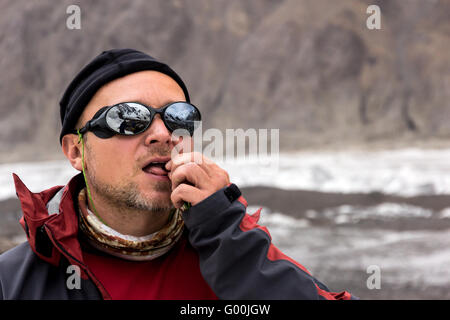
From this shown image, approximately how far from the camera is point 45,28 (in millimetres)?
28469

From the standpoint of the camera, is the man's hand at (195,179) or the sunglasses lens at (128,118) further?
the sunglasses lens at (128,118)

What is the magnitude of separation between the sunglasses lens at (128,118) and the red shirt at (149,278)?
0.43 metres

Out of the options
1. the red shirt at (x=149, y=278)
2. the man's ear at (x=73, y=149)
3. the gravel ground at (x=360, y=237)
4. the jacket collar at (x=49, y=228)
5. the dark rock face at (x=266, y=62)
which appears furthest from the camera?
the dark rock face at (x=266, y=62)

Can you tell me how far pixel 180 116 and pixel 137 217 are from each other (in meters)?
0.38

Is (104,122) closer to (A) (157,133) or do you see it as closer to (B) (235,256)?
(A) (157,133)

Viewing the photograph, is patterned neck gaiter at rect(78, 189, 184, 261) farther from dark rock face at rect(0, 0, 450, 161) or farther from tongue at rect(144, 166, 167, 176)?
dark rock face at rect(0, 0, 450, 161)

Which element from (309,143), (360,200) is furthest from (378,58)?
(360,200)

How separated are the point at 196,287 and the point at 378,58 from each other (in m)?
25.5

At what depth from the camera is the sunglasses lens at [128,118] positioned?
5.05 ft

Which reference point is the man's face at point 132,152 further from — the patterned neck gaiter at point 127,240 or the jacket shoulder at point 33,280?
the jacket shoulder at point 33,280

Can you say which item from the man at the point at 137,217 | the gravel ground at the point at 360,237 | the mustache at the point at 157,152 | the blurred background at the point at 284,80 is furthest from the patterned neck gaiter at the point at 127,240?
the blurred background at the point at 284,80

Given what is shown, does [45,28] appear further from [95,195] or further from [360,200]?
[95,195]

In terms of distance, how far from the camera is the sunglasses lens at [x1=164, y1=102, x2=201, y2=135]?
62.5 inches

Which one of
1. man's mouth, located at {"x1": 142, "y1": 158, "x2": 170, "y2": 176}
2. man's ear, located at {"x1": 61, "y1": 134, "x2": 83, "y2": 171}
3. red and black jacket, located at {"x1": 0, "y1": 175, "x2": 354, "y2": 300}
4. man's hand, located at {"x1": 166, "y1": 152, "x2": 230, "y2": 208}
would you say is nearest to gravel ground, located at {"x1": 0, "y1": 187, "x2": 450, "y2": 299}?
man's ear, located at {"x1": 61, "y1": 134, "x2": 83, "y2": 171}
